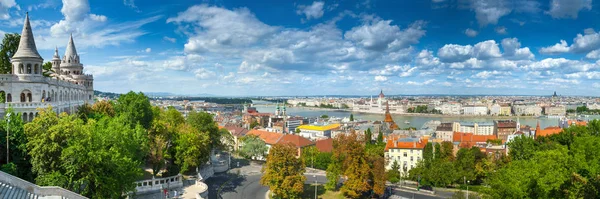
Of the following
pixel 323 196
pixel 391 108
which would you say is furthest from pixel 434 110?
pixel 323 196

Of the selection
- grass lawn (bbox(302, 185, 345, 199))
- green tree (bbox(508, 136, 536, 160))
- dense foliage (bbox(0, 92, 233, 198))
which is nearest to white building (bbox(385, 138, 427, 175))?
green tree (bbox(508, 136, 536, 160))

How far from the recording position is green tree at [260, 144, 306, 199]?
23.5 metres

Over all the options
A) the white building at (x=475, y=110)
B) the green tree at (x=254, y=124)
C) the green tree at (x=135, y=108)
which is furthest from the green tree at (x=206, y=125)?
the white building at (x=475, y=110)

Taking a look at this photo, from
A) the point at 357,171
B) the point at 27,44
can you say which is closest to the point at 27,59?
the point at 27,44

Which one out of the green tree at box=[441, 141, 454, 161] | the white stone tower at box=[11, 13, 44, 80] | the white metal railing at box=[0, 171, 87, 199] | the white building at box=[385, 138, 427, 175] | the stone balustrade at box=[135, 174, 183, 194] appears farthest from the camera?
the white building at box=[385, 138, 427, 175]

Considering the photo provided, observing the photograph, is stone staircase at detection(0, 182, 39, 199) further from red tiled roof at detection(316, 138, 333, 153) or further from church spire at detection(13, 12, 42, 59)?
red tiled roof at detection(316, 138, 333, 153)

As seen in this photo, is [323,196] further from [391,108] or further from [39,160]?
[391,108]

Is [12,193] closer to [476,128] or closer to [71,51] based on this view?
[71,51]

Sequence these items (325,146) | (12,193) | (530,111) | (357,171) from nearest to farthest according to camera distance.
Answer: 1. (12,193)
2. (357,171)
3. (325,146)
4. (530,111)

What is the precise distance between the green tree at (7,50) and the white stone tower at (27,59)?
617 centimetres

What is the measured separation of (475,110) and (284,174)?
147209mm

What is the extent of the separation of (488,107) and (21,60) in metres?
160

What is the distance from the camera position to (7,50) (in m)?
26.8

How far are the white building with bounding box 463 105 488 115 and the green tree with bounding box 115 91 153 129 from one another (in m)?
145
